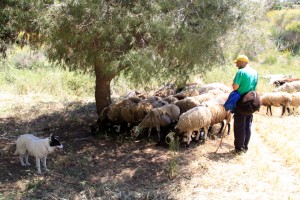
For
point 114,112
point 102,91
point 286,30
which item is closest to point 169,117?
point 114,112

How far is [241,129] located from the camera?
22.8 ft

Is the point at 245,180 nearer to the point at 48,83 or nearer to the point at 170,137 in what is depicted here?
the point at 170,137

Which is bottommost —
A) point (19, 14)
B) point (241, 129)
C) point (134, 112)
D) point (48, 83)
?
point (241, 129)

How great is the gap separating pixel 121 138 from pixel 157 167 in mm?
1608

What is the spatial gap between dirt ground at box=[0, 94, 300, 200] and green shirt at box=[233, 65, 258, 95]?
1.23m

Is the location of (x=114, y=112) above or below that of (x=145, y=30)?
below

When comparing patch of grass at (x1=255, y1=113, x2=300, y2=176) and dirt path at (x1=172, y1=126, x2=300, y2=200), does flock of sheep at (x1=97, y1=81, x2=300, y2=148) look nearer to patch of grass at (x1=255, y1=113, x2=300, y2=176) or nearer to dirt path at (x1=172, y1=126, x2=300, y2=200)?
dirt path at (x1=172, y1=126, x2=300, y2=200)

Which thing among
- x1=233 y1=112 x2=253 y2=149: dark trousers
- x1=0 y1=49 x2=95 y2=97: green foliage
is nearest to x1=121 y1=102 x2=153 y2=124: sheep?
x1=233 y1=112 x2=253 y2=149: dark trousers

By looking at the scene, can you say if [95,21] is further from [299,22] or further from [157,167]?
[299,22]

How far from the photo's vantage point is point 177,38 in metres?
5.83

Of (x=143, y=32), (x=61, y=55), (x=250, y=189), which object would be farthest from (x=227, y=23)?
(x=61, y=55)

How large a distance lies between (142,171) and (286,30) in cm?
2130

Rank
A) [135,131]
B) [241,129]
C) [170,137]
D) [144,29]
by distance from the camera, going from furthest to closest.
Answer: [135,131], [170,137], [241,129], [144,29]

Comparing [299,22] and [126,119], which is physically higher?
[299,22]
